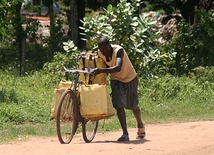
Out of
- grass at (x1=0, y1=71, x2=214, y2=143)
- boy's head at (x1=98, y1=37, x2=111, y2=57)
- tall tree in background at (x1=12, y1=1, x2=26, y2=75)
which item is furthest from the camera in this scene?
tall tree in background at (x1=12, y1=1, x2=26, y2=75)

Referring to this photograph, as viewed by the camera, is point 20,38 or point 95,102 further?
point 20,38

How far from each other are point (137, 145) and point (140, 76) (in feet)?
23.3

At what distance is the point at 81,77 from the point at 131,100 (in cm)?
81

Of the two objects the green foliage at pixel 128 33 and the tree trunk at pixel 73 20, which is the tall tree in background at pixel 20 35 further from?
the green foliage at pixel 128 33

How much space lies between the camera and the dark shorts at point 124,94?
852 centimetres

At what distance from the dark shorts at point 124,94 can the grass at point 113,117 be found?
63.8 inches

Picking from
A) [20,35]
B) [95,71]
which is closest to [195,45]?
[20,35]

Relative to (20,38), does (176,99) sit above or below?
below

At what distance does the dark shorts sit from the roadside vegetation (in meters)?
2.00

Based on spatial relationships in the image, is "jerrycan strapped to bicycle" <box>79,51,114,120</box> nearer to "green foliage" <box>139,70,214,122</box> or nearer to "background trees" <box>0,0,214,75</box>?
"green foliage" <box>139,70,214,122</box>

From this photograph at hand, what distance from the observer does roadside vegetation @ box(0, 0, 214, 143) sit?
1158 centimetres

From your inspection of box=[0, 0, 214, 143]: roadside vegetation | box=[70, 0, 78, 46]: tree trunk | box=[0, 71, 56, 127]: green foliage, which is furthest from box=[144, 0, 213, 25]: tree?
box=[0, 71, 56, 127]: green foliage

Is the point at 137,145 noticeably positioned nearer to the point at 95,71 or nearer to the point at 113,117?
the point at 95,71

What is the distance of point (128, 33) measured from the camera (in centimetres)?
1478
